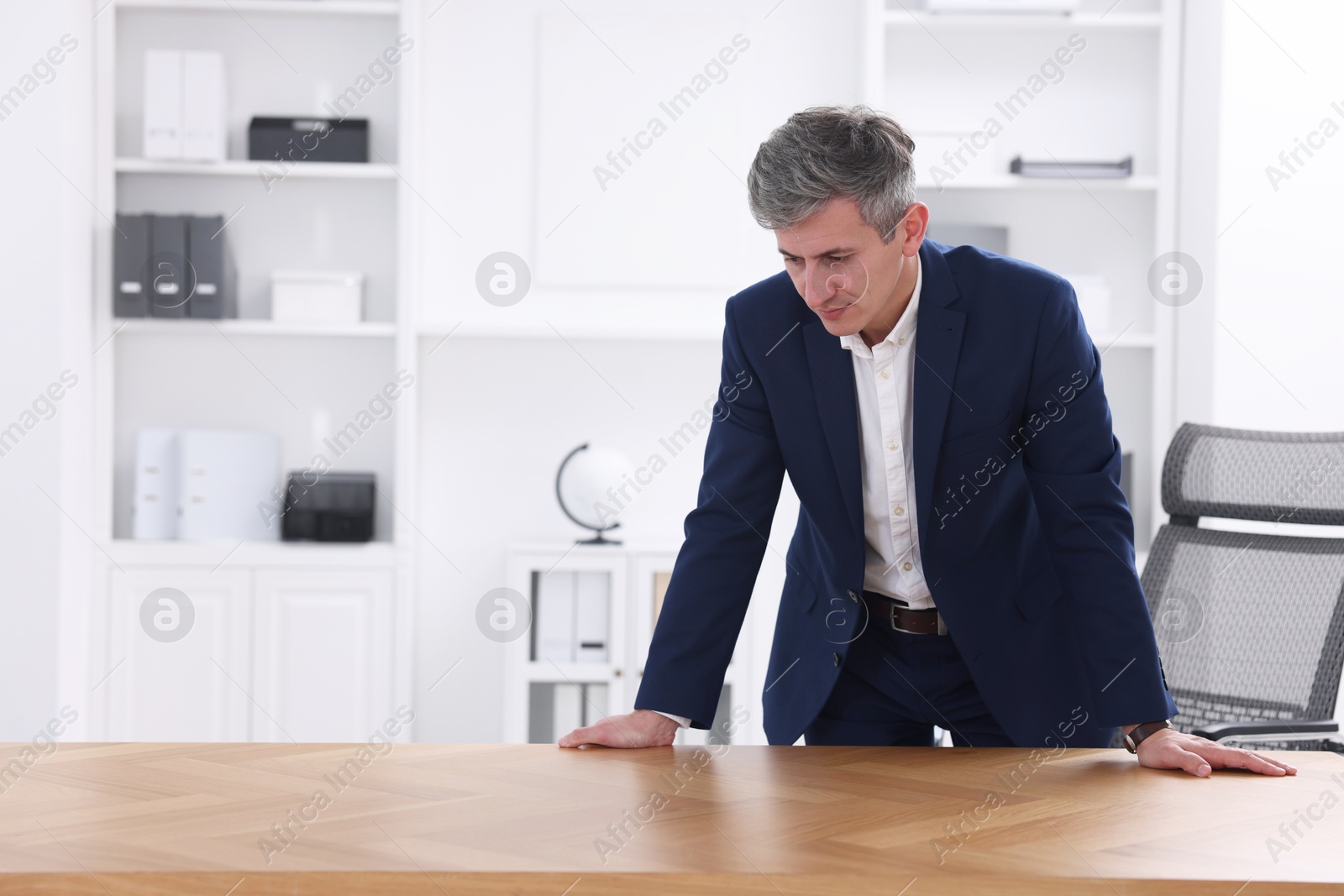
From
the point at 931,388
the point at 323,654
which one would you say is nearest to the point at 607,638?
the point at 323,654

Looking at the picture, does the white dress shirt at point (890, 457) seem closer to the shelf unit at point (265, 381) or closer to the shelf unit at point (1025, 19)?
the shelf unit at point (265, 381)

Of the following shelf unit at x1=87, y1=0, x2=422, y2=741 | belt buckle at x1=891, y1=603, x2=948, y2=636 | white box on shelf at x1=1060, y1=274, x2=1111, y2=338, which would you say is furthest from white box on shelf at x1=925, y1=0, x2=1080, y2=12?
belt buckle at x1=891, y1=603, x2=948, y2=636

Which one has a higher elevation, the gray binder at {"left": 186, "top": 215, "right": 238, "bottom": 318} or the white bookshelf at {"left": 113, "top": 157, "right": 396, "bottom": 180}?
the white bookshelf at {"left": 113, "top": 157, "right": 396, "bottom": 180}

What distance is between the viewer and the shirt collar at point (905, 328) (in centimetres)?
142

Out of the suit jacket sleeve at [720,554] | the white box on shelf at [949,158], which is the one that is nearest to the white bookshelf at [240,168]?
the white box on shelf at [949,158]

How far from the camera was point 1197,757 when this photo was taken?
1.18 m

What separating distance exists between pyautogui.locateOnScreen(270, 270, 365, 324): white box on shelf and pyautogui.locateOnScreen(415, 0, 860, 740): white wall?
27 centimetres

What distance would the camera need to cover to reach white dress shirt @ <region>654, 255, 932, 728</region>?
1.43 metres

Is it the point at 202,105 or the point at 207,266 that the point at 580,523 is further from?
the point at 202,105

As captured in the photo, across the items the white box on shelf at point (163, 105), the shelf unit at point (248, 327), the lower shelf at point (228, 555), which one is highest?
the white box on shelf at point (163, 105)

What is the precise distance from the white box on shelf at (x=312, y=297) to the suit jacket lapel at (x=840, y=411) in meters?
2.15

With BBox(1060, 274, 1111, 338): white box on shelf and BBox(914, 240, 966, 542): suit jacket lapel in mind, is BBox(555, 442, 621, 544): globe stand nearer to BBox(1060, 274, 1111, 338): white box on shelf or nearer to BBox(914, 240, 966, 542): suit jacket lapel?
BBox(1060, 274, 1111, 338): white box on shelf

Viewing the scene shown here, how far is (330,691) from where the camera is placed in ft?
10.2

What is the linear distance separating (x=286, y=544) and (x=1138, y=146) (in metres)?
2.95
